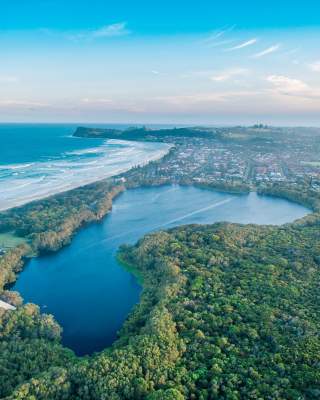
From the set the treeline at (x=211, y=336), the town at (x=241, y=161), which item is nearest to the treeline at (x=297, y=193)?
the town at (x=241, y=161)

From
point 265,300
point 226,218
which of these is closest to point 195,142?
point 226,218

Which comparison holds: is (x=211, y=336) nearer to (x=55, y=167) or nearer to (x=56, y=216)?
(x=56, y=216)

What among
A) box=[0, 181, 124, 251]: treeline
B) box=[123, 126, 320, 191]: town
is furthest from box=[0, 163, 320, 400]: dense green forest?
box=[123, 126, 320, 191]: town

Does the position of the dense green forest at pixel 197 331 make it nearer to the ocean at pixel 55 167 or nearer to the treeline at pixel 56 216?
the treeline at pixel 56 216

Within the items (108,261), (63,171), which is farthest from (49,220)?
(63,171)

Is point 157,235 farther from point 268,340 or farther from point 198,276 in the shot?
point 268,340

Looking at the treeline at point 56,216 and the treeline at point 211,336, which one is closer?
the treeline at point 211,336

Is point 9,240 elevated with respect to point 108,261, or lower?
elevated
